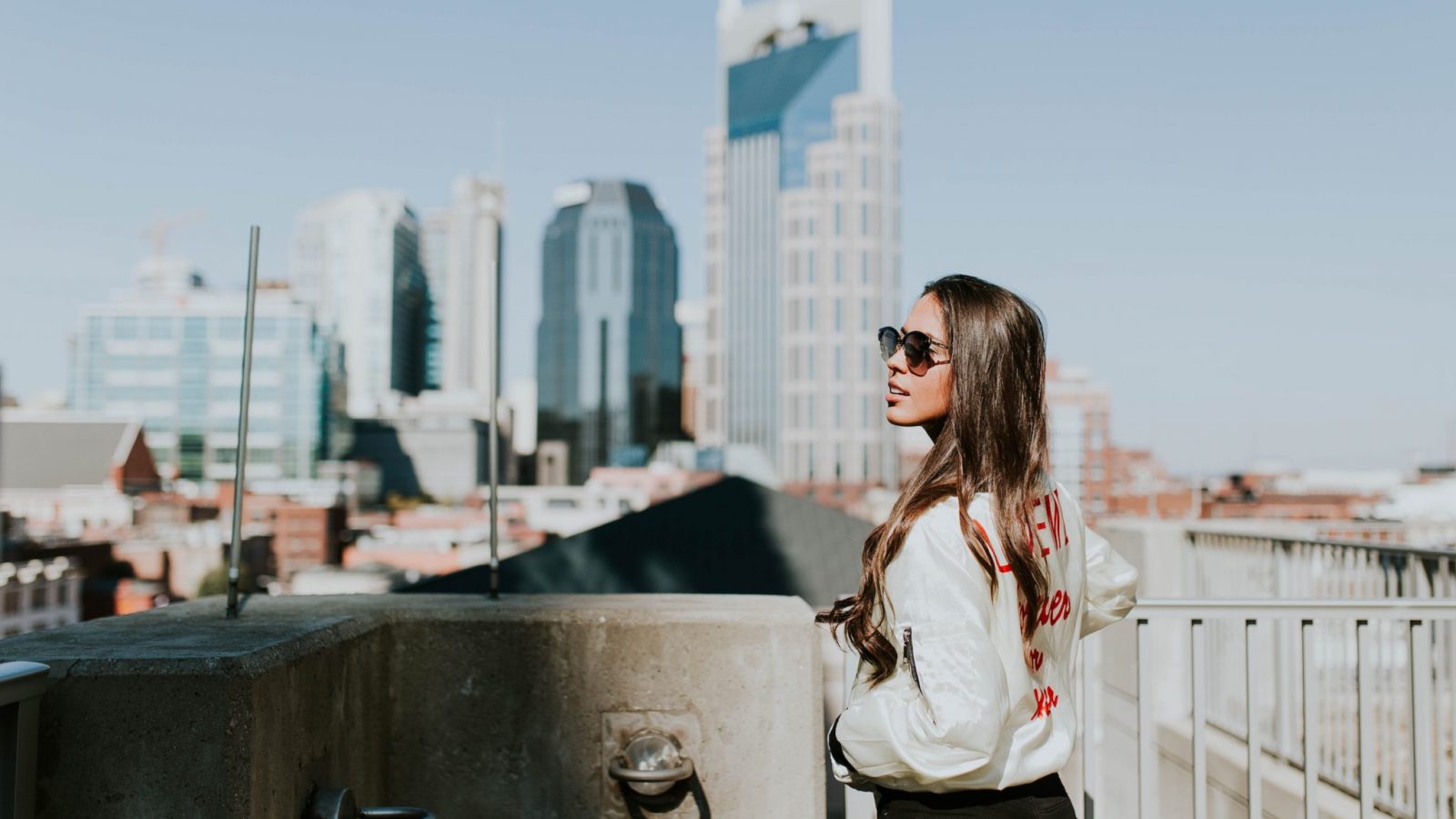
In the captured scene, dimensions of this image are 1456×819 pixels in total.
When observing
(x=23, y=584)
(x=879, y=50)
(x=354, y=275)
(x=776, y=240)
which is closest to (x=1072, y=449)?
(x=776, y=240)

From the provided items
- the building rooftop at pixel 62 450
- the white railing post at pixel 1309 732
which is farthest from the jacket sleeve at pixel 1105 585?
the building rooftop at pixel 62 450

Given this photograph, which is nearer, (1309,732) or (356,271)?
(1309,732)

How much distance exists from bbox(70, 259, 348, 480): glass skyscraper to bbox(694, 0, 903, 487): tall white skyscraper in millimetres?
50641

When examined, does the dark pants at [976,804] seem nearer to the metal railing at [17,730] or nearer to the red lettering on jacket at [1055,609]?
the red lettering on jacket at [1055,609]

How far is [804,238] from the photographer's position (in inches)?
5241

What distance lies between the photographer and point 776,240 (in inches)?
5418

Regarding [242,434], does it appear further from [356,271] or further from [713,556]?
[356,271]

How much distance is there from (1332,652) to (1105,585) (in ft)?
17.6

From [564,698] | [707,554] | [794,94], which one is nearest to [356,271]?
[794,94]

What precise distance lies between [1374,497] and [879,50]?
10183 centimetres

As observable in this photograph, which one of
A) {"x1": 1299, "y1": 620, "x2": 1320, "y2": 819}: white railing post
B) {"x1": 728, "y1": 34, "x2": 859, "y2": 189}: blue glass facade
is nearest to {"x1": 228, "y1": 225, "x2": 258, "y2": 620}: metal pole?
{"x1": 1299, "y1": 620, "x2": 1320, "y2": 819}: white railing post

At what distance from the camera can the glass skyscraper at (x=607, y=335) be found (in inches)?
7136

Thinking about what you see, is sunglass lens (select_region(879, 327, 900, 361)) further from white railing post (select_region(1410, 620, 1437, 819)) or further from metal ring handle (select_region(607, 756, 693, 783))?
white railing post (select_region(1410, 620, 1437, 819))

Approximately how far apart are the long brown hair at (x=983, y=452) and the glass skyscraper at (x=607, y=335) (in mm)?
174076
